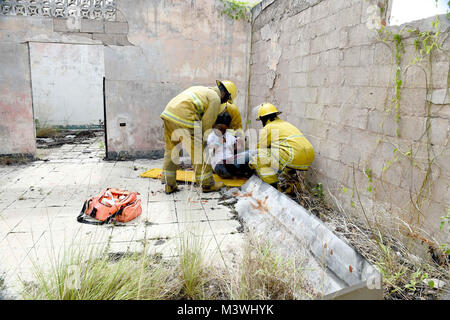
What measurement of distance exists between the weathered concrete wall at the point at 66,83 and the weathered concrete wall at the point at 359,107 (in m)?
6.94


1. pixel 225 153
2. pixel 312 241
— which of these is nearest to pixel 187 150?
pixel 225 153

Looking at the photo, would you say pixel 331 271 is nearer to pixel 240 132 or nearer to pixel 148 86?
pixel 240 132

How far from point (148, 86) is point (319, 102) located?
368 cm

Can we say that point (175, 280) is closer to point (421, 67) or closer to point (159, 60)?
point (421, 67)

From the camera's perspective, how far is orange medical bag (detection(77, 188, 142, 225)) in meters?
3.36

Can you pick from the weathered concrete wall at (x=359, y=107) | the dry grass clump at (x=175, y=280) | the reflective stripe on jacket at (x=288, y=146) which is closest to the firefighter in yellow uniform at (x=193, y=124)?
the reflective stripe on jacket at (x=288, y=146)

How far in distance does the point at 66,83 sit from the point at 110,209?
312 inches

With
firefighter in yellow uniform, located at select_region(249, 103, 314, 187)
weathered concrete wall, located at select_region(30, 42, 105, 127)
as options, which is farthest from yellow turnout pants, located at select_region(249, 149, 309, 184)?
weathered concrete wall, located at select_region(30, 42, 105, 127)

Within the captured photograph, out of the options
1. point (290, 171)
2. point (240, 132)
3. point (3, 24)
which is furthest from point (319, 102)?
point (3, 24)

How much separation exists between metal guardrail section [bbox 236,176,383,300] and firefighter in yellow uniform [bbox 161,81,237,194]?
706 mm

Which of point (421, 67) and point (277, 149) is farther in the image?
point (277, 149)

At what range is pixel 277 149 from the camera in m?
4.05

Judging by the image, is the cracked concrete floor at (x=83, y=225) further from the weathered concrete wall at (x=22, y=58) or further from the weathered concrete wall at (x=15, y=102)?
the weathered concrete wall at (x=22, y=58)

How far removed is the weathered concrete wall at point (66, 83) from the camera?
369 inches
